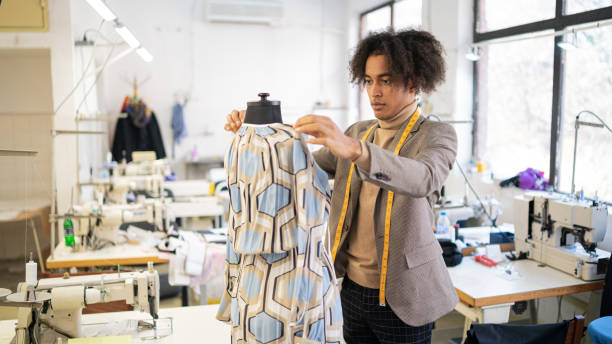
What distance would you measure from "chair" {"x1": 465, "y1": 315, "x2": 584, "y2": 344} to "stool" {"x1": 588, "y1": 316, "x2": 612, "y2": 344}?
31 centimetres

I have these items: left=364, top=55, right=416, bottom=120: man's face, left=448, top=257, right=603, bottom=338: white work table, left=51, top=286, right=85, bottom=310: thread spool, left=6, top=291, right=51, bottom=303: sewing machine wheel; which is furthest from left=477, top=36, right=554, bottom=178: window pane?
left=6, top=291, right=51, bottom=303: sewing machine wheel

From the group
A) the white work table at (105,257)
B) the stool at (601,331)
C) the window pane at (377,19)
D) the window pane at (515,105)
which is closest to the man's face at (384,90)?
the stool at (601,331)

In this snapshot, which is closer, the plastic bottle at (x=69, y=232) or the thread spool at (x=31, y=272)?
the thread spool at (x=31, y=272)

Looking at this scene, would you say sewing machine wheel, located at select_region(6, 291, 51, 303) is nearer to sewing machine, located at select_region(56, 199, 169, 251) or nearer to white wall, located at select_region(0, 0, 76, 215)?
sewing machine, located at select_region(56, 199, 169, 251)

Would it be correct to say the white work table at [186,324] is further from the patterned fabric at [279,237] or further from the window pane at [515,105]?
the window pane at [515,105]

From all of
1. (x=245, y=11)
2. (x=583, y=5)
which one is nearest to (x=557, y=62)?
(x=583, y=5)

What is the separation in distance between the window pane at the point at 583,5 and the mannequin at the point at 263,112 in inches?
125

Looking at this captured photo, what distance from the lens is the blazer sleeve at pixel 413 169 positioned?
113 cm

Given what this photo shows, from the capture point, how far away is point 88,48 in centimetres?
532

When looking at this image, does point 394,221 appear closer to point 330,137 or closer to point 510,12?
point 330,137

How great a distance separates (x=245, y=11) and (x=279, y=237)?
679 cm

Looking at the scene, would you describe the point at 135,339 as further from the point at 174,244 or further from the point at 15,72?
the point at 15,72

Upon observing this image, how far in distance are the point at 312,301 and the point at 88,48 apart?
500 centimetres

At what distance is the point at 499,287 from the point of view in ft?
7.91
